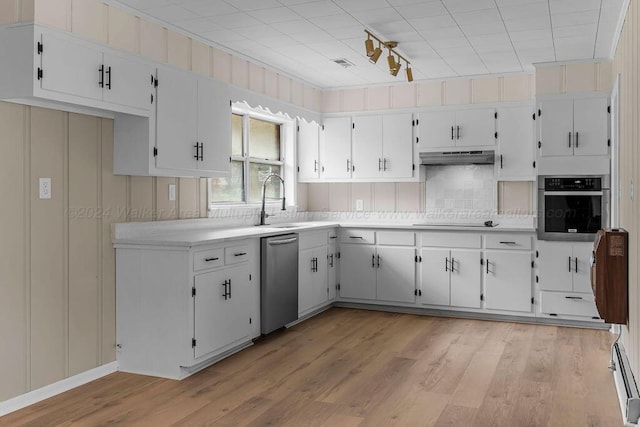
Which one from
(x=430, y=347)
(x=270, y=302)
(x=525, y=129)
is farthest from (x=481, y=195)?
(x=270, y=302)

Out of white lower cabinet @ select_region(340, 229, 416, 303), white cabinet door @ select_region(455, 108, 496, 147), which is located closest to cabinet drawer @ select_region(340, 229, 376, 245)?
white lower cabinet @ select_region(340, 229, 416, 303)

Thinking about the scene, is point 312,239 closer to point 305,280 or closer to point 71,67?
point 305,280

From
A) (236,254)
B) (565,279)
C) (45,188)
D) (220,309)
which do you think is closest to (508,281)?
(565,279)

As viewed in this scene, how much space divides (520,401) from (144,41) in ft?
10.9

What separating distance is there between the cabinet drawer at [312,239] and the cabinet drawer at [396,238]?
0.58 m

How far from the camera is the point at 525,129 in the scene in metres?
5.62

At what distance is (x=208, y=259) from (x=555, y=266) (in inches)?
125

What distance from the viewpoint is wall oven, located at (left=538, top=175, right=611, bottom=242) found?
5.11m

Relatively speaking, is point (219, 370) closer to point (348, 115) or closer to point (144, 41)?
point (144, 41)

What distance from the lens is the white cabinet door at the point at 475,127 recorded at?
574cm

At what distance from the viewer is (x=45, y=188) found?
133 inches

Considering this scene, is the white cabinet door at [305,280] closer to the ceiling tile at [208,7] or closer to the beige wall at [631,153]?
the ceiling tile at [208,7]

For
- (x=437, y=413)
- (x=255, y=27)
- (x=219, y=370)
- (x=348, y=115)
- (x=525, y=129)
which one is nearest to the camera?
(x=437, y=413)

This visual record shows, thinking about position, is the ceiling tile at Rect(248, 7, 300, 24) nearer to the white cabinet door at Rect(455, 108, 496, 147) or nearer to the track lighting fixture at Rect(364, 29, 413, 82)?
the track lighting fixture at Rect(364, 29, 413, 82)
